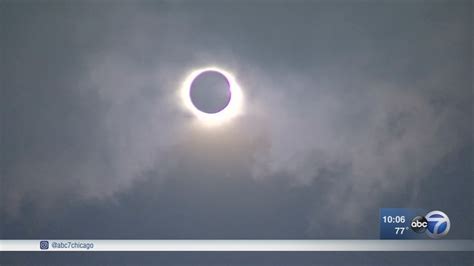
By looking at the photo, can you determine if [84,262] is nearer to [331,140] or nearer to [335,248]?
[335,248]

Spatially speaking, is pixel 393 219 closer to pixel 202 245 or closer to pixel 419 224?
pixel 419 224

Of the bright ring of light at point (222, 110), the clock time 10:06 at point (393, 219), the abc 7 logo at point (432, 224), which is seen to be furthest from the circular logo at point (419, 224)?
the bright ring of light at point (222, 110)

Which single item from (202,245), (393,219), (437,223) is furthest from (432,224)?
(202,245)

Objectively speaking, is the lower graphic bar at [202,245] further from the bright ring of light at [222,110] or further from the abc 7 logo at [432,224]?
the bright ring of light at [222,110]

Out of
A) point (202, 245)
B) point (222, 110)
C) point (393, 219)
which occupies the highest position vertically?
point (222, 110)

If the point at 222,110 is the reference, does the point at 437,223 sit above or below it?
below

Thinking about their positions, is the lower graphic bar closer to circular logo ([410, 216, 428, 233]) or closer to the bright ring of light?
circular logo ([410, 216, 428, 233])

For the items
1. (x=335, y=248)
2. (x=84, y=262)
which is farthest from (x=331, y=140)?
(x=84, y=262)

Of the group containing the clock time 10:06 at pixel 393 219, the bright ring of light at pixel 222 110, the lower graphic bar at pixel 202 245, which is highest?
the bright ring of light at pixel 222 110
